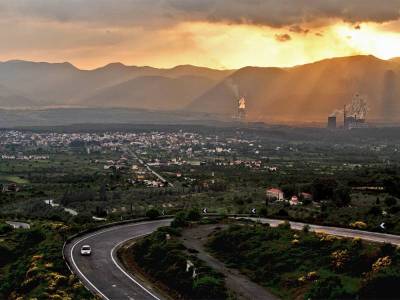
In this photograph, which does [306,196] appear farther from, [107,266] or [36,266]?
[36,266]

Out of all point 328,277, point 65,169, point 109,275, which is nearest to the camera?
point 328,277

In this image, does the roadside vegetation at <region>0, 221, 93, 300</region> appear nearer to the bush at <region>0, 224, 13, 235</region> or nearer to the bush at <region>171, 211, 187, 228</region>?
the bush at <region>0, 224, 13, 235</region>

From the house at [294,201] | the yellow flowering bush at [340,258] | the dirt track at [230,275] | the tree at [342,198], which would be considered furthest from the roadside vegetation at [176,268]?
the house at [294,201]

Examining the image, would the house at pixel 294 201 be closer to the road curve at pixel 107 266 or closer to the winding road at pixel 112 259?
the winding road at pixel 112 259

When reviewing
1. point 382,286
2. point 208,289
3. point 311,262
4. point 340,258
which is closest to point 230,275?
point 208,289

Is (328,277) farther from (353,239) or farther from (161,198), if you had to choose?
(161,198)

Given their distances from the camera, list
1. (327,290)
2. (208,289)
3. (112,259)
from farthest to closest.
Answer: (112,259)
(208,289)
(327,290)

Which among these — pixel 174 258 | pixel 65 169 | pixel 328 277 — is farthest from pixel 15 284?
pixel 65 169
